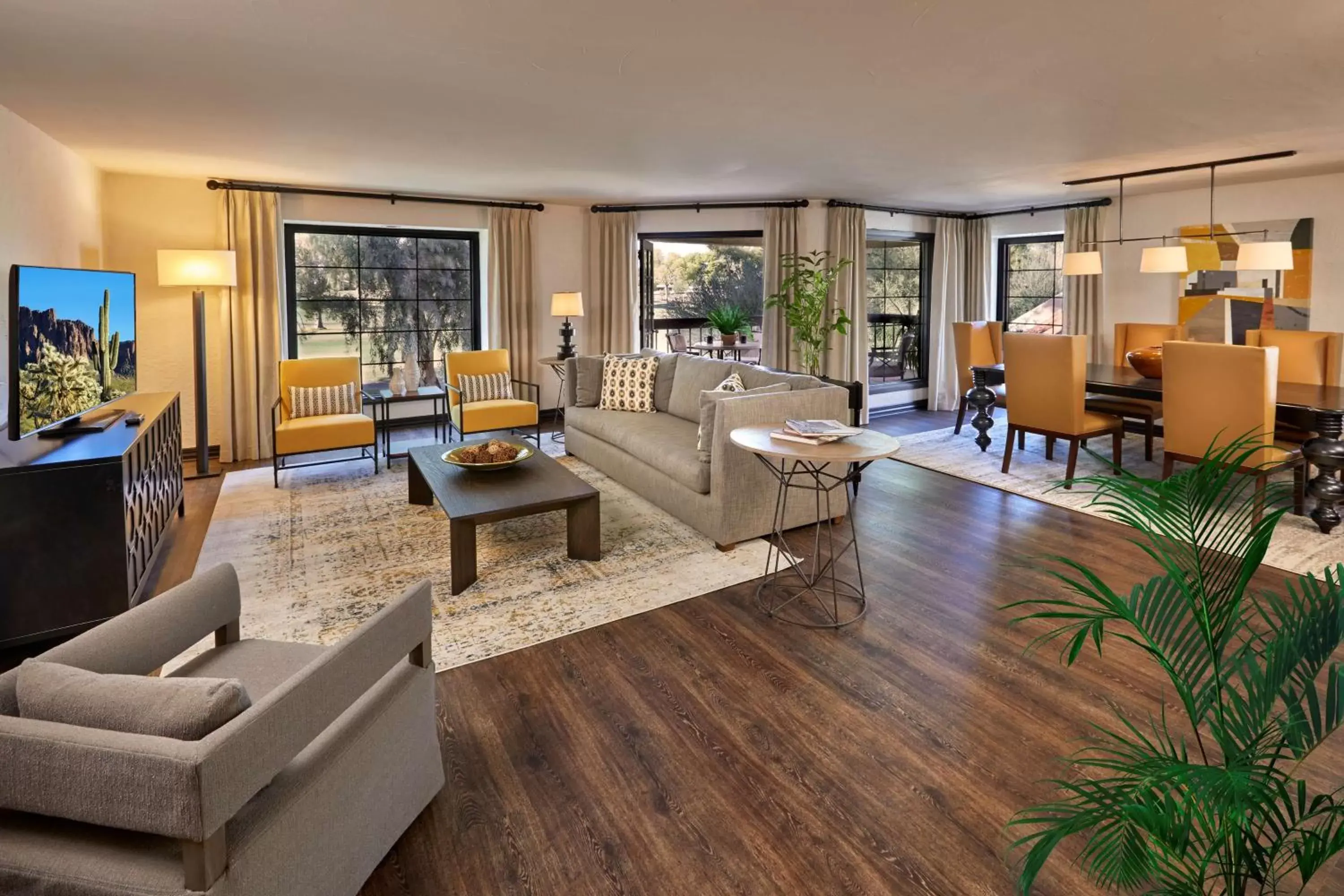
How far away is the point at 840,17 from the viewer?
266 centimetres

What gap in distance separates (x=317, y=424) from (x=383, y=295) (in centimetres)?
217

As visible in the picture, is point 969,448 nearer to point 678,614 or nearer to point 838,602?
point 838,602

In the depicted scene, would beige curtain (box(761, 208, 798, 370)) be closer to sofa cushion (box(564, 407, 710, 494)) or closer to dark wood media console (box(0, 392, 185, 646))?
sofa cushion (box(564, 407, 710, 494))

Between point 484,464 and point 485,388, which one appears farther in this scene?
point 485,388

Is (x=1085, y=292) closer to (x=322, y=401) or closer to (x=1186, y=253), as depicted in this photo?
(x=1186, y=253)

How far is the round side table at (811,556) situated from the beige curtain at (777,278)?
11.7 ft

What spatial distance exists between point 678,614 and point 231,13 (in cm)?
277

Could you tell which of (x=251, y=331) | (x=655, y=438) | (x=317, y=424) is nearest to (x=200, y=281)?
(x=251, y=331)

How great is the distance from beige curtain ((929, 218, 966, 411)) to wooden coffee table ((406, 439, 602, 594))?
5803 millimetres

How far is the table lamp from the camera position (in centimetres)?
704

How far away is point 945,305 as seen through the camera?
28.1 ft

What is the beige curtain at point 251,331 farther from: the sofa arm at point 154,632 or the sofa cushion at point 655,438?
the sofa arm at point 154,632

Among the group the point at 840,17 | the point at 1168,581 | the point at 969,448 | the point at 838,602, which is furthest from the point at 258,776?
the point at 969,448

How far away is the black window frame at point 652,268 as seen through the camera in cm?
761
